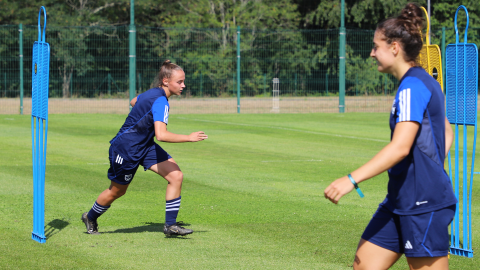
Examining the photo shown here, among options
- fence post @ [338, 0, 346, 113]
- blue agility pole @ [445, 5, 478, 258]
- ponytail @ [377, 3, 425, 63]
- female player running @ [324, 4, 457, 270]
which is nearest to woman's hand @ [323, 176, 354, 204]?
female player running @ [324, 4, 457, 270]

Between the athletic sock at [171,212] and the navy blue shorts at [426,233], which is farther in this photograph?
the athletic sock at [171,212]

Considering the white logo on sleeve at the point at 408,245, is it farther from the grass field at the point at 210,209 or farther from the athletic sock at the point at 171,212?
the athletic sock at the point at 171,212

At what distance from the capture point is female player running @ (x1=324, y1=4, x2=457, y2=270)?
3250 mm

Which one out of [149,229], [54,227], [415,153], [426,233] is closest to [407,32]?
[415,153]

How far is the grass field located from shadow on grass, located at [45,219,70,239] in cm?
1

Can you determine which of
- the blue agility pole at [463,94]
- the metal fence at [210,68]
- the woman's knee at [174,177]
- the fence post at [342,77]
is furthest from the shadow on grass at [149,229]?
the fence post at [342,77]

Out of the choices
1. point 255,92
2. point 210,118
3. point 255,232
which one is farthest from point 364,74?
point 255,232

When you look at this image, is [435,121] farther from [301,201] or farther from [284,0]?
[284,0]

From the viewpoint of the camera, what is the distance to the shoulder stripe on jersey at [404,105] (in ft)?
10.6

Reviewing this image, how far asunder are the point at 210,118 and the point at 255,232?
16529mm

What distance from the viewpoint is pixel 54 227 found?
22.2ft

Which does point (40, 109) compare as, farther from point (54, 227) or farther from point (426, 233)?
point (426, 233)

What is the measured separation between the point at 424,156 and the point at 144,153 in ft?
11.7

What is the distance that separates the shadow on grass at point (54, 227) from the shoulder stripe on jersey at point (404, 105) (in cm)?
424
